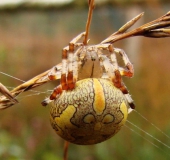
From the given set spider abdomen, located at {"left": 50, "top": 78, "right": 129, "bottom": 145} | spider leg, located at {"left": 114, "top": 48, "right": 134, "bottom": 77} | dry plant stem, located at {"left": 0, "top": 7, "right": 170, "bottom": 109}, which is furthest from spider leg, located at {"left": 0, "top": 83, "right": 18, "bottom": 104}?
spider leg, located at {"left": 114, "top": 48, "right": 134, "bottom": 77}

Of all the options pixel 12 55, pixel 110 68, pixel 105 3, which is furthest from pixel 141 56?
pixel 110 68

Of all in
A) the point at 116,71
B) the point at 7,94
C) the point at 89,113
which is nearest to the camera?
the point at 7,94

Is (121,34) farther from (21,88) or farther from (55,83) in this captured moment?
(55,83)

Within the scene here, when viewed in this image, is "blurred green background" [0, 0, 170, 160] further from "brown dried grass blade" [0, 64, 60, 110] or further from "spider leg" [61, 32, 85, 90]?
"brown dried grass blade" [0, 64, 60, 110]

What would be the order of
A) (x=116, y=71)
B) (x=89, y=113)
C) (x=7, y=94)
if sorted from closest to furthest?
(x=7, y=94), (x=89, y=113), (x=116, y=71)

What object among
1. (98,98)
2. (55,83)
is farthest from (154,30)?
(55,83)

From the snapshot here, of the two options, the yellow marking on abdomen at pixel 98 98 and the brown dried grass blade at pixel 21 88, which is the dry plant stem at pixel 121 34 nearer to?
the brown dried grass blade at pixel 21 88

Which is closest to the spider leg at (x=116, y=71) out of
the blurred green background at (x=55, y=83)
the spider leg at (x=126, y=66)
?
the spider leg at (x=126, y=66)
